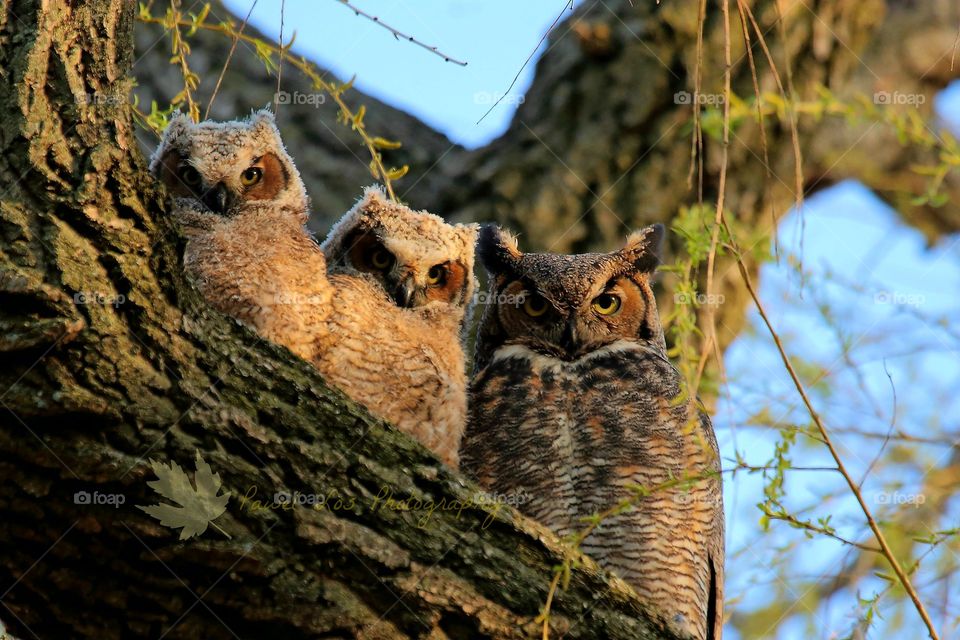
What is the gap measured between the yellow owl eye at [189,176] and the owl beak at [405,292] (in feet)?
2.19

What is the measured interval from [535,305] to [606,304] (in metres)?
0.24

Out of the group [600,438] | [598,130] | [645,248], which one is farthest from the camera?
[598,130]

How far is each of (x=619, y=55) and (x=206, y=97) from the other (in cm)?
184

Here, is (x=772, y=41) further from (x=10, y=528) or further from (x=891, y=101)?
(x=10, y=528)

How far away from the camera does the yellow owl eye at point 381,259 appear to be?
300 cm

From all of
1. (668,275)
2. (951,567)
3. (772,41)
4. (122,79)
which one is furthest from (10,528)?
(772,41)

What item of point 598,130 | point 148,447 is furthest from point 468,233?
point 148,447

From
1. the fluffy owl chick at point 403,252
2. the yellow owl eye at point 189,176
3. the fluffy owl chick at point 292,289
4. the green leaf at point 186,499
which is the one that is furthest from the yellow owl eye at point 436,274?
the green leaf at point 186,499

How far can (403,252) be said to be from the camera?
2.97 m

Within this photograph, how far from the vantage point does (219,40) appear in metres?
4.44

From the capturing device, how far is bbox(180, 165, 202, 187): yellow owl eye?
292 centimetres

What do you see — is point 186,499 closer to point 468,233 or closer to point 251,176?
point 251,176

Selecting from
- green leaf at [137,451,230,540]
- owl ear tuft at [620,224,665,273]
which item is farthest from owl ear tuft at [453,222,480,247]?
green leaf at [137,451,230,540]

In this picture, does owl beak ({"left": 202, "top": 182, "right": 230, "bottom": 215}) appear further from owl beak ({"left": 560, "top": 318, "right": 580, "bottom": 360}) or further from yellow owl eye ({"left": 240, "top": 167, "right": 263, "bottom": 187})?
owl beak ({"left": 560, "top": 318, "right": 580, "bottom": 360})
